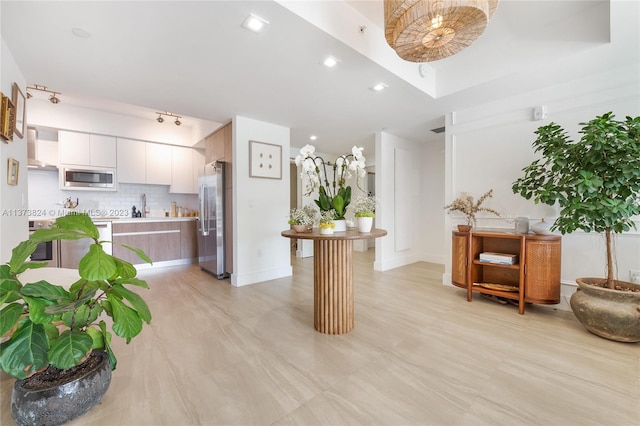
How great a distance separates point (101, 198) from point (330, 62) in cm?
514

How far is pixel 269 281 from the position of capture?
3971 millimetres

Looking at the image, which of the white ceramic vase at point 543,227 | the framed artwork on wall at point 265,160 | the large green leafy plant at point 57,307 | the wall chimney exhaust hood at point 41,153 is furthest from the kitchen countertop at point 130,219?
the white ceramic vase at point 543,227

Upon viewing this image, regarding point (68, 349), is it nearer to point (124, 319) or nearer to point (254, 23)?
point (124, 319)

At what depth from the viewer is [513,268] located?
2.84m

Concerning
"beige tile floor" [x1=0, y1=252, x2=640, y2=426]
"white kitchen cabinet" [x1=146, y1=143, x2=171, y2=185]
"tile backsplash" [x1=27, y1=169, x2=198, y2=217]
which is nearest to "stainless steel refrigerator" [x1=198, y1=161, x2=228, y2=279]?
"beige tile floor" [x1=0, y1=252, x2=640, y2=426]

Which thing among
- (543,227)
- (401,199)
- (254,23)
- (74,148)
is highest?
(254,23)

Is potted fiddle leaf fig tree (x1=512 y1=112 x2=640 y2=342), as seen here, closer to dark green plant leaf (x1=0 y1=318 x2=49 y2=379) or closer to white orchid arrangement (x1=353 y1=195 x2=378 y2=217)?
white orchid arrangement (x1=353 y1=195 x2=378 y2=217)

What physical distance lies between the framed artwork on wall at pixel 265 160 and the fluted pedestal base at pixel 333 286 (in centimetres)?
210

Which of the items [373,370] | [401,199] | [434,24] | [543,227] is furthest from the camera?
[401,199]

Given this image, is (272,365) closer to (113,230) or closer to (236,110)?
(236,110)

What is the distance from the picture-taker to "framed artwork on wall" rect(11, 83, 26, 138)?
2.19m

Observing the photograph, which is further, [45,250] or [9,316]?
[45,250]

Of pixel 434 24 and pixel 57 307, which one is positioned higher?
pixel 434 24

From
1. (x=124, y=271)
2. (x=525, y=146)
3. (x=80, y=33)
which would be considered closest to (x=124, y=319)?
(x=124, y=271)
